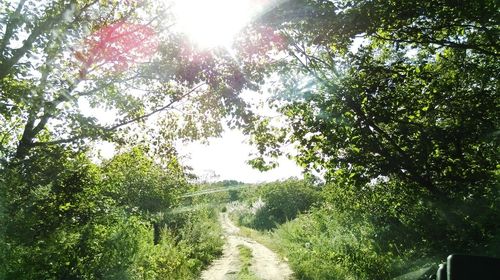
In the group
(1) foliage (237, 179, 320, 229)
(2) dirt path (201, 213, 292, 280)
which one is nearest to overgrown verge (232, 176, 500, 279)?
(2) dirt path (201, 213, 292, 280)

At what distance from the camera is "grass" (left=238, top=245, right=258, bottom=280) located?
13.5m

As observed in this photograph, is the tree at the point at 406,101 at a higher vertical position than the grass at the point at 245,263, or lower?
higher

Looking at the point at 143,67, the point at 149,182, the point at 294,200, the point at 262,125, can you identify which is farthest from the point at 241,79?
the point at 294,200

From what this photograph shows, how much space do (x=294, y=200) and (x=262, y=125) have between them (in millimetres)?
31029

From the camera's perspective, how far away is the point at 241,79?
27.2ft

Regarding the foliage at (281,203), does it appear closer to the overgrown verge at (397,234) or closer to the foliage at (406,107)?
the overgrown verge at (397,234)

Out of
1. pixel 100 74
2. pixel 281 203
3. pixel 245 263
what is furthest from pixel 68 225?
pixel 281 203

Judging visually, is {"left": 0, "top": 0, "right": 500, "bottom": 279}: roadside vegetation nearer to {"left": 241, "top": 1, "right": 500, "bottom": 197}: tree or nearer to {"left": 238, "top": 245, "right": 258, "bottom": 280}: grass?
{"left": 241, "top": 1, "right": 500, "bottom": 197}: tree

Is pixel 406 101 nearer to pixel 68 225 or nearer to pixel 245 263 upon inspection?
pixel 68 225

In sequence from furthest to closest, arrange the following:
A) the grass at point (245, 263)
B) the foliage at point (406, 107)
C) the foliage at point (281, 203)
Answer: the foliage at point (281, 203)
the grass at point (245, 263)
the foliage at point (406, 107)

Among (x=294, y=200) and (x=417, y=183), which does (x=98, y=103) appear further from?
(x=294, y=200)

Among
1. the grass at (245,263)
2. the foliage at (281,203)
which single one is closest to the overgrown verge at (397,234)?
the grass at (245,263)

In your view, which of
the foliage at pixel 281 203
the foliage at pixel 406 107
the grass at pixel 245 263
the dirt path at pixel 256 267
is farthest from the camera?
the foliage at pixel 281 203

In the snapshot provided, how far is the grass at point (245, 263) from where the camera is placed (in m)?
13.5
